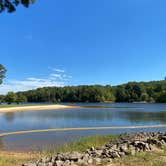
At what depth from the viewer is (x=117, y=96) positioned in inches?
6393

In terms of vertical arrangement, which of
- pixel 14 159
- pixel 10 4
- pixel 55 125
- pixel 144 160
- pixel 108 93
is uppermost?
pixel 108 93

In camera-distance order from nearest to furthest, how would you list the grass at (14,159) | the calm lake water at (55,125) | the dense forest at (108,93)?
the grass at (14,159), the calm lake water at (55,125), the dense forest at (108,93)

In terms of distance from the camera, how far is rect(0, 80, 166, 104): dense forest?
14882 cm

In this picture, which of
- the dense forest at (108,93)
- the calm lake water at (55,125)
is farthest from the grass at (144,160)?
the dense forest at (108,93)

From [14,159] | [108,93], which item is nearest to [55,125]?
[14,159]

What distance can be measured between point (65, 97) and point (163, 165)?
164 m

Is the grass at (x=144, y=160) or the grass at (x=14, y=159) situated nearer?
the grass at (x=144, y=160)

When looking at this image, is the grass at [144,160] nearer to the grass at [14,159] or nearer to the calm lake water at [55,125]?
the grass at [14,159]

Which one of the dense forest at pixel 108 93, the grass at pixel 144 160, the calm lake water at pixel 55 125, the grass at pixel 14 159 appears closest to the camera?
the grass at pixel 144 160

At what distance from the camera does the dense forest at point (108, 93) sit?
149 meters

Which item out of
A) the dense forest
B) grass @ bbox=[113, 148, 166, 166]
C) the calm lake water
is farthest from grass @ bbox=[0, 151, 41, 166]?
the dense forest

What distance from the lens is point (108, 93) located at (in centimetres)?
15925

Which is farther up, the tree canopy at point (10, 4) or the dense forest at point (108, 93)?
the dense forest at point (108, 93)

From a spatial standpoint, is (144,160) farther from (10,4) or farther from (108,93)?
(108,93)
